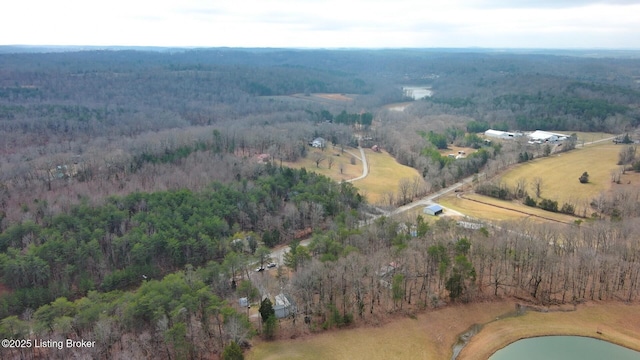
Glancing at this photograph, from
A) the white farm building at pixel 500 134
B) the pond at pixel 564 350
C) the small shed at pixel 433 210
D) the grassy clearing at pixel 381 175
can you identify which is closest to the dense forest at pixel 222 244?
the grassy clearing at pixel 381 175

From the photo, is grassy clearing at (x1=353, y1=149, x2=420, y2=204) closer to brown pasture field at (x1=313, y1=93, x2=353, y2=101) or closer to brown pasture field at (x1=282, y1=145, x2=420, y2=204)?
brown pasture field at (x1=282, y1=145, x2=420, y2=204)

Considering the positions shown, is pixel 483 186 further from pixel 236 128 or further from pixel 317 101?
pixel 317 101

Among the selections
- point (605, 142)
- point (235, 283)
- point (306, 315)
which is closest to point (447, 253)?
point (306, 315)

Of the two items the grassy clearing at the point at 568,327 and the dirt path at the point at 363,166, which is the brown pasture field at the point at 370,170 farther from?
the grassy clearing at the point at 568,327

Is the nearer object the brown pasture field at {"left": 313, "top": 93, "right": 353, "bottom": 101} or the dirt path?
the dirt path

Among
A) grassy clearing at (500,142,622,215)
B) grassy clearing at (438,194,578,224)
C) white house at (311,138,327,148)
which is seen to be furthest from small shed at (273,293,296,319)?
white house at (311,138,327,148)

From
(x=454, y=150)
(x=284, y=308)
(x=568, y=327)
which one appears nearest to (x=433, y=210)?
(x=568, y=327)

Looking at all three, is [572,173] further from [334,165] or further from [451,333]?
[451,333]
